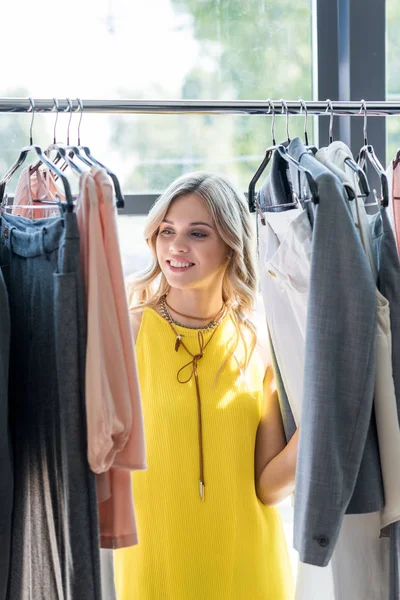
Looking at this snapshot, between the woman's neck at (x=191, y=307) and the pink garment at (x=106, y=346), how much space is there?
657mm

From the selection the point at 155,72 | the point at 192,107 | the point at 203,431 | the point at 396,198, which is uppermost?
Answer: the point at 155,72

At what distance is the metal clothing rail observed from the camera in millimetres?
1430

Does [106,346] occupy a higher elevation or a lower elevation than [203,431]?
higher

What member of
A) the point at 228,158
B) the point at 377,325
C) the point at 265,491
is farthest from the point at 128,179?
the point at 377,325

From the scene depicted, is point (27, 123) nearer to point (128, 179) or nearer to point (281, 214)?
point (128, 179)

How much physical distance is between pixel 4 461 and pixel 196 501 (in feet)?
2.12

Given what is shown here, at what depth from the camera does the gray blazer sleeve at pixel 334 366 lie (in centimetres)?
125

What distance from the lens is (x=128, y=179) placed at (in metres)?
2.39

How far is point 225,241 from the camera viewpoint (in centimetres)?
181

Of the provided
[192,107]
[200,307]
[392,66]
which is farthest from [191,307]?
[392,66]

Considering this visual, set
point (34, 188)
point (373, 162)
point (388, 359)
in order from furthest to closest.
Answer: point (34, 188) < point (373, 162) < point (388, 359)

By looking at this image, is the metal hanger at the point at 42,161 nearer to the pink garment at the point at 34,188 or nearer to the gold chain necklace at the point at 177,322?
the pink garment at the point at 34,188

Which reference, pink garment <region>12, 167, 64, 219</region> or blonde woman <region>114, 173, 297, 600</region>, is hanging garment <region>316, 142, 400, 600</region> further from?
pink garment <region>12, 167, 64, 219</region>

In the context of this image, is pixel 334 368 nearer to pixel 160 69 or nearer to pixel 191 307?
pixel 191 307
